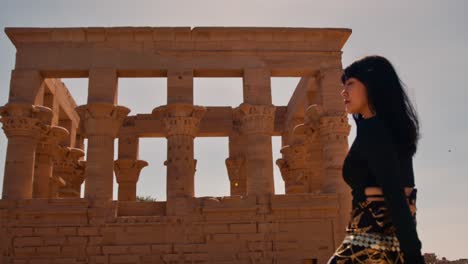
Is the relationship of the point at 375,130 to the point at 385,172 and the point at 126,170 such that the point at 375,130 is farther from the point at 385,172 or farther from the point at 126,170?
the point at 126,170

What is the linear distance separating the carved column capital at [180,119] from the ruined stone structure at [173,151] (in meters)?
0.03

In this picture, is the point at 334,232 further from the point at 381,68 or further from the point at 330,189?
the point at 381,68

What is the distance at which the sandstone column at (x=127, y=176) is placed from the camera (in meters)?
22.5

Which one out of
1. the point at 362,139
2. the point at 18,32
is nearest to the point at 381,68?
the point at 362,139

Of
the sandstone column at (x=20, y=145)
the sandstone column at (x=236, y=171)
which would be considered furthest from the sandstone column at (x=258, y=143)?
the sandstone column at (x=20, y=145)

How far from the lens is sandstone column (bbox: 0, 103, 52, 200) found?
52.5 feet

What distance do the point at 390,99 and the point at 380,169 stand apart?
0.50 meters

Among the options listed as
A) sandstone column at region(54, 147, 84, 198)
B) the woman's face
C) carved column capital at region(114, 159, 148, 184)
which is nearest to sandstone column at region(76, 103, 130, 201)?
sandstone column at region(54, 147, 84, 198)

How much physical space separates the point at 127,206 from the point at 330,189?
6.19m

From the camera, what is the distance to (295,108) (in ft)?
71.1

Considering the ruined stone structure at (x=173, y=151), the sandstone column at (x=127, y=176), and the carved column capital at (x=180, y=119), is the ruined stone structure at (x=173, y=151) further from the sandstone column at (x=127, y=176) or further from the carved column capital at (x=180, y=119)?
the sandstone column at (x=127, y=176)

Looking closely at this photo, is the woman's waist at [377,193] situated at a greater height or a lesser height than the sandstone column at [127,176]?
lesser

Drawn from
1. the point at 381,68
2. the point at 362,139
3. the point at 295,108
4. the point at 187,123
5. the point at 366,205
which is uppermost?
the point at 295,108

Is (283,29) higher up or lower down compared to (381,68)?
higher up
